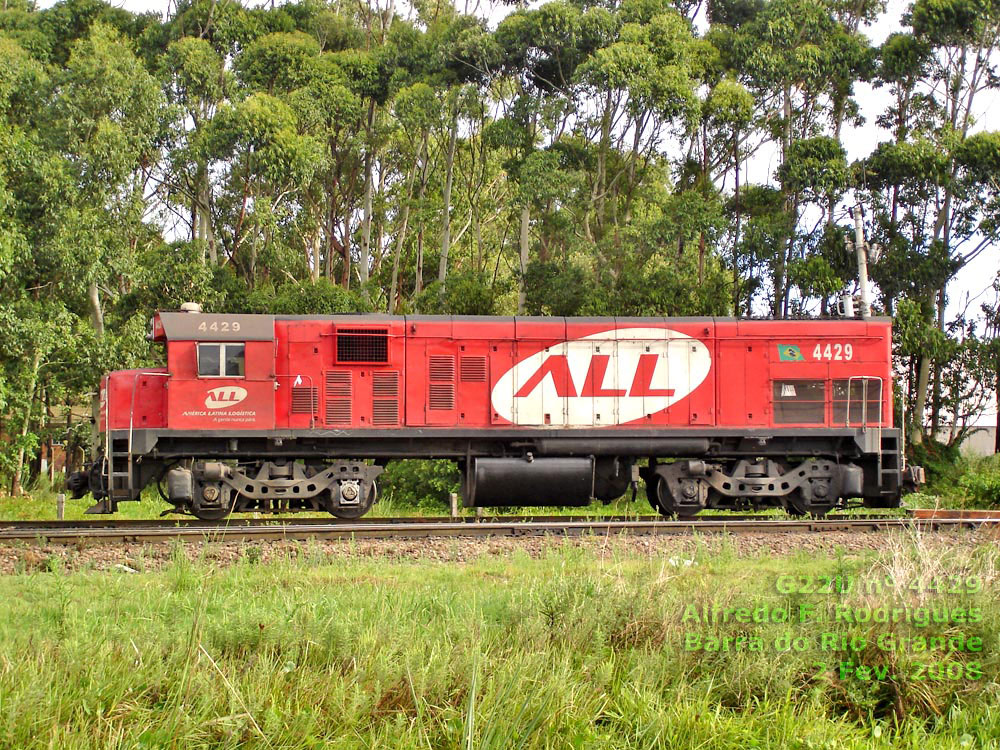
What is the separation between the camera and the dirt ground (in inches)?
399

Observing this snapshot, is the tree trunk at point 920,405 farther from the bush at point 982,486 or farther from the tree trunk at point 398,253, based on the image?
the tree trunk at point 398,253

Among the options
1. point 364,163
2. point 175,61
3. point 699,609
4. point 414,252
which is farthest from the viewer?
point 414,252

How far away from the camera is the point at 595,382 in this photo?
1435 cm

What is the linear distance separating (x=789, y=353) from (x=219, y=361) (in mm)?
8601

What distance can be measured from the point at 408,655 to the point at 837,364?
10.4m

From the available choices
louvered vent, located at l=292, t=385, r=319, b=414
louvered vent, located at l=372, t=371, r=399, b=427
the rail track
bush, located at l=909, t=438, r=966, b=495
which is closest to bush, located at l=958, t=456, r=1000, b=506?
bush, located at l=909, t=438, r=966, b=495

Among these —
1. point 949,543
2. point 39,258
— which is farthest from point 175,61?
point 949,543

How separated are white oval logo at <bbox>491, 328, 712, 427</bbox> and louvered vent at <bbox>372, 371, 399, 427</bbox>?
1.47m

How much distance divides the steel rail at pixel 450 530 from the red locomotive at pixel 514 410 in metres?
1.27

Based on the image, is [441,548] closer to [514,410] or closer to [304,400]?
[514,410]

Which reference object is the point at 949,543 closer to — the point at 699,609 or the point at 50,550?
the point at 699,609

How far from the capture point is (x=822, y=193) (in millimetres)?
26172

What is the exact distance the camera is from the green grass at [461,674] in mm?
5898

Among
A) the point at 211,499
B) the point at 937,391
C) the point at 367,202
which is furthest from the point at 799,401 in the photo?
the point at 367,202
